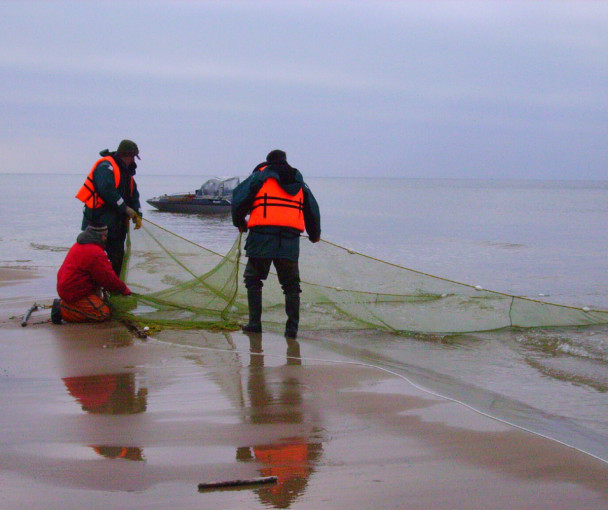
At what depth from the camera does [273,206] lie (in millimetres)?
5855

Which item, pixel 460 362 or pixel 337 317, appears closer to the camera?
pixel 460 362

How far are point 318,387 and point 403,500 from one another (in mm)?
1683

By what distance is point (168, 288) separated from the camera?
7285mm

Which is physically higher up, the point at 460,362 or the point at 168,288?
the point at 168,288

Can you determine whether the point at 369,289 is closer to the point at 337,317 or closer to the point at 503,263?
the point at 337,317

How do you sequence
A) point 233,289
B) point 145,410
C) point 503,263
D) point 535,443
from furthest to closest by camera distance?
point 503,263
point 233,289
point 145,410
point 535,443

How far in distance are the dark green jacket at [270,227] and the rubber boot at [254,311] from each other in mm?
399

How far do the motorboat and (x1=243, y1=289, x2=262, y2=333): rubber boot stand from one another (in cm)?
2635

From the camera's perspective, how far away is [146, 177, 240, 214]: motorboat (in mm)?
33000

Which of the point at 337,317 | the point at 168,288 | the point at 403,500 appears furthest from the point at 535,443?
the point at 168,288

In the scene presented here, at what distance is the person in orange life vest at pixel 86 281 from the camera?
6.27m

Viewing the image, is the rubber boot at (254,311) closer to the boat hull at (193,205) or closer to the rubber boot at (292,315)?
the rubber boot at (292,315)

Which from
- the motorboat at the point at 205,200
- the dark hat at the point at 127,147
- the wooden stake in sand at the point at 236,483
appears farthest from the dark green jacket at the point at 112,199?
the motorboat at the point at 205,200

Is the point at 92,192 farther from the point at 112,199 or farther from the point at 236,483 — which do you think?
the point at 236,483
